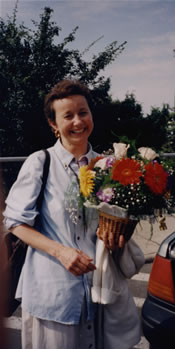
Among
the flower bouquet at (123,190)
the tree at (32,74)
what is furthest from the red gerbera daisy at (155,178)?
the tree at (32,74)

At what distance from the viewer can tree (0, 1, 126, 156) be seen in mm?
16234

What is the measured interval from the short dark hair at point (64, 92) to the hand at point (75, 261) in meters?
0.69

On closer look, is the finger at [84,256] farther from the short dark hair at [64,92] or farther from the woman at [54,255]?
the short dark hair at [64,92]

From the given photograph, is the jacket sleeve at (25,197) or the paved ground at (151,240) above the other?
the jacket sleeve at (25,197)

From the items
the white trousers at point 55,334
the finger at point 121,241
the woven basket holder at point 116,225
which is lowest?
the white trousers at point 55,334

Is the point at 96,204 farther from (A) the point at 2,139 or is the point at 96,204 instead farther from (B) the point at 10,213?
(A) the point at 2,139

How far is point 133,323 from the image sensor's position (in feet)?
6.03

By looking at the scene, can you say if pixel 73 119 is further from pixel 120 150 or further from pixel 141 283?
pixel 141 283

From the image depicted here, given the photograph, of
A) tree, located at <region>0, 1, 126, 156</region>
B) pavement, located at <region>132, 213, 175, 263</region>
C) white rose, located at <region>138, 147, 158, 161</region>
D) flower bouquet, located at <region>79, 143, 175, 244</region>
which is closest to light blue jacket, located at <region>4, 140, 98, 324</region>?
flower bouquet, located at <region>79, 143, 175, 244</region>

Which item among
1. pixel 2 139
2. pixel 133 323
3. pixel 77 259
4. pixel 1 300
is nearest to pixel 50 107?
pixel 77 259

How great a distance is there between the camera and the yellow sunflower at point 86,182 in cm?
158

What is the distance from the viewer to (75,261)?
156cm

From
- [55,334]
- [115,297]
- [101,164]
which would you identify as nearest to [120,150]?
[101,164]

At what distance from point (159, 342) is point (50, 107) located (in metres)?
1.39
